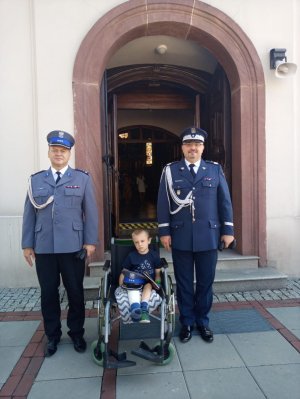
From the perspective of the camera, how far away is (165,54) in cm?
589

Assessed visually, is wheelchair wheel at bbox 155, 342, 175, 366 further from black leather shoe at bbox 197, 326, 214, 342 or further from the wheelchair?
black leather shoe at bbox 197, 326, 214, 342

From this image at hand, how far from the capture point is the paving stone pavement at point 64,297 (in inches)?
163

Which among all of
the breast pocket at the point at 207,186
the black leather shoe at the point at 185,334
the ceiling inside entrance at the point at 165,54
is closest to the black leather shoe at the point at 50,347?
the black leather shoe at the point at 185,334

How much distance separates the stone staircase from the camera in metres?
4.47

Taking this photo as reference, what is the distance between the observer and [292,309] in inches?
154

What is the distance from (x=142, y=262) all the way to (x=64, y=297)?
1.62 meters

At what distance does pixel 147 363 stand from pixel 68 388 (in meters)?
0.63

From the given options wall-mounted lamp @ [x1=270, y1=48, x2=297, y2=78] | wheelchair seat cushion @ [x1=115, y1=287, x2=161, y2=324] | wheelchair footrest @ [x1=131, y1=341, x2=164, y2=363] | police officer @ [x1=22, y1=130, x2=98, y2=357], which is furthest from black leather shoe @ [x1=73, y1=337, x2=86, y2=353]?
wall-mounted lamp @ [x1=270, y1=48, x2=297, y2=78]

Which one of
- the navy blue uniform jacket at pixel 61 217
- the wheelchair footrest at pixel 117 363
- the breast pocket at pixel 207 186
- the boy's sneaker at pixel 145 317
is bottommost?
the wheelchair footrest at pixel 117 363

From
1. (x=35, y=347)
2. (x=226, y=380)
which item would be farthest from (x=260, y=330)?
(x=35, y=347)

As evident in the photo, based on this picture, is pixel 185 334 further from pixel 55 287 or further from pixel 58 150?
pixel 58 150

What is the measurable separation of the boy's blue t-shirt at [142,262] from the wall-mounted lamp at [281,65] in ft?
9.79

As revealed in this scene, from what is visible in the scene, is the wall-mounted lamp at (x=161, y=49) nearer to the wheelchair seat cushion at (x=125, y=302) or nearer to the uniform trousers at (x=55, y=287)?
the uniform trousers at (x=55, y=287)

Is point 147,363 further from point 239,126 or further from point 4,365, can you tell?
point 239,126
